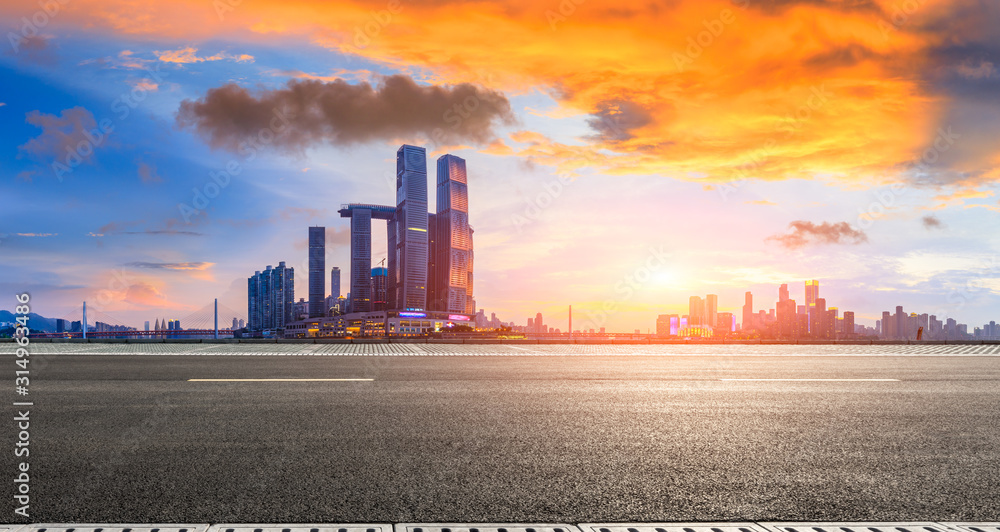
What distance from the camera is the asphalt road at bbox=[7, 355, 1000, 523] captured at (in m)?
3.79

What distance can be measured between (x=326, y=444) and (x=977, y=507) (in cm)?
522

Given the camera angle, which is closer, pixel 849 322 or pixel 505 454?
pixel 505 454

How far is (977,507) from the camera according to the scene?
388 centimetres

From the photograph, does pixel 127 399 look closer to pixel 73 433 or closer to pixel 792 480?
pixel 73 433

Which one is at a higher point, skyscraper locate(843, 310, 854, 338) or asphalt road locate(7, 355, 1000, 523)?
asphalt road locate(7, 355, 1000, 523)

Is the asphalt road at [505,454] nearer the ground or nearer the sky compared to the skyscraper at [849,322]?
nearer the sky

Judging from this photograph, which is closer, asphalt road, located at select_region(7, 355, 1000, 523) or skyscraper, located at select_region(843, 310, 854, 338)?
asphalt road, located at select_region(7, 355, 1000, 523)

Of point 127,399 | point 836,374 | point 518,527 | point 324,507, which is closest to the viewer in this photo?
point 518,527

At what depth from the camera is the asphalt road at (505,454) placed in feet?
12.5

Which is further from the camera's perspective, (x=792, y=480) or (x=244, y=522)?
(x=792, y=480)

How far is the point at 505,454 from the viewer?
16.7 feet

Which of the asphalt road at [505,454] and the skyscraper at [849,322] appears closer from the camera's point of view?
the asphalt road at [505,454]

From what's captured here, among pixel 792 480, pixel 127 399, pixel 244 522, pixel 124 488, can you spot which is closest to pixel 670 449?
pixel 792 480

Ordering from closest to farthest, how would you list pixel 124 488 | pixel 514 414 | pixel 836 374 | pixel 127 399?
pixel 124 488 → pixel 514 414 → pixel 127 399 → pixel 836 374
